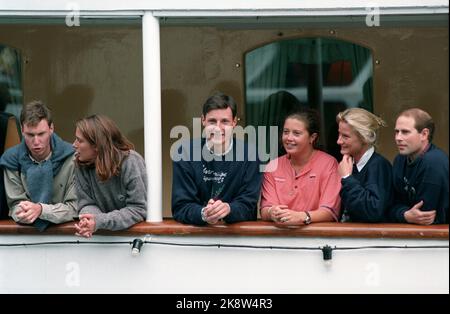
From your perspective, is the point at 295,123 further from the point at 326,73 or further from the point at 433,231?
the point at 326,73

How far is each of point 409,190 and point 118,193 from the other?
1556 millimetres

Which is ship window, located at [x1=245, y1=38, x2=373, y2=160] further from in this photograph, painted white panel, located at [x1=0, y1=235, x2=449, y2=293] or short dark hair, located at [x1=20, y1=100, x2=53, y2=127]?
short dark hair, located at [x1=20, y1=100, x2=53, y2=127]

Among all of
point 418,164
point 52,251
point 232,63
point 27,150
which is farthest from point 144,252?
point 232,63

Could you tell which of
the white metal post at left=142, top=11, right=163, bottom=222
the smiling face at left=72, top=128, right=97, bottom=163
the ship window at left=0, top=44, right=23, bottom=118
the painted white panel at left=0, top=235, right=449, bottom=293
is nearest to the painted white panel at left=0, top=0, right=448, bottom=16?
the white metal post at left=142, top=11, right=163, bottom=222

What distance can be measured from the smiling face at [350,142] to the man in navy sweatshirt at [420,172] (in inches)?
8.8

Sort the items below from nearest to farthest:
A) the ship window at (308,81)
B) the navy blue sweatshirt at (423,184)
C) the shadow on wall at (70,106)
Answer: the navy blue sweatshirt at (423,184), the ship window at (308,81), the shadow on wall at (70,106)

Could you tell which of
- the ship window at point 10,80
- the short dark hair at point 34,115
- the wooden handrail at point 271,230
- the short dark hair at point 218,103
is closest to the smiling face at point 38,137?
the short dark hair at point 34,115

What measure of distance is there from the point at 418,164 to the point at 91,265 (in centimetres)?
184

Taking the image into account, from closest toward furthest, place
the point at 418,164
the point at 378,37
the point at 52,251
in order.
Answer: the point at 418,164, the point at 52,251, the point at 378,37

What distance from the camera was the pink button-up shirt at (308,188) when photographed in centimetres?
477

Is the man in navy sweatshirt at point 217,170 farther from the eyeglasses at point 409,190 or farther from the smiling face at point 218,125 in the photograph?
the eyeglasses at point 409,190

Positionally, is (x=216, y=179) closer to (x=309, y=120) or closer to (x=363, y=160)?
(x=309, y=120)

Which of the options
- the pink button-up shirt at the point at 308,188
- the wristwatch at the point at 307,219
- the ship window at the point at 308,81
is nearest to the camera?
the wristwatch at the point at 307,219
